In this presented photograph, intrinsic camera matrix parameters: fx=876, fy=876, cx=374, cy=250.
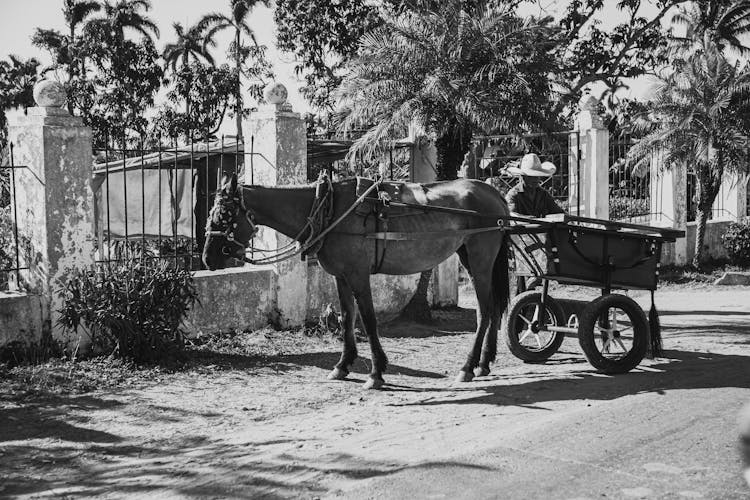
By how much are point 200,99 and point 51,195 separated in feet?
78.9

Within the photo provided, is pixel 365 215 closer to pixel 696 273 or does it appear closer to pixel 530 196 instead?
pixel 530 196

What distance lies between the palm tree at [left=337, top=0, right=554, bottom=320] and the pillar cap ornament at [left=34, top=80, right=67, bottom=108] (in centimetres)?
369

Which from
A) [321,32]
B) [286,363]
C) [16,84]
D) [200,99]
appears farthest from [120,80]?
[286,363]

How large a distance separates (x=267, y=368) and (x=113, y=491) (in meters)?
3.61

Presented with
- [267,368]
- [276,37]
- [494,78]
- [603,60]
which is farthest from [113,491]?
[603,60]

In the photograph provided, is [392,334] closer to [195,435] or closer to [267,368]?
[267,368]

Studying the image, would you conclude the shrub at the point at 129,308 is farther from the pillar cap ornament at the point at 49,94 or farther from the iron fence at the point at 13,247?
the pillar cap ornament at the point at 49,94

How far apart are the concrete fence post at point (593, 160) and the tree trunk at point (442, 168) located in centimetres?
326

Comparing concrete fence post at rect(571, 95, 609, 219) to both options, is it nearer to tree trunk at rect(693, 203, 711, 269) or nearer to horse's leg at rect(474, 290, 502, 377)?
tree trunk at rect(693, 203, 711, 269)

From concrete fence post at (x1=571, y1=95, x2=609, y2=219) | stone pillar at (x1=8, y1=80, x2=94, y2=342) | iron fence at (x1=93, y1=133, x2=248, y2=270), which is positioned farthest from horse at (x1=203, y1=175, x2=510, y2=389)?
concrete fence post at (x1=571, y1=95, x2=609, y2=219)

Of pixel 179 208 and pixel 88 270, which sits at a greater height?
pixel 179 208

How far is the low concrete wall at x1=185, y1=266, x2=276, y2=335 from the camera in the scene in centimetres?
Result: 985

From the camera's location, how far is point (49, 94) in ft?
28.2

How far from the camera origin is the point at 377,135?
11070 millimetres
